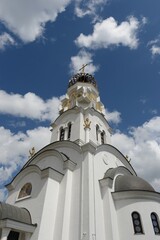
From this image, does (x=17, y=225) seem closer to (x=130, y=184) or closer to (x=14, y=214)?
(x=14, y=214)

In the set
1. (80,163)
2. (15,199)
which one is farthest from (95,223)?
(15,199)

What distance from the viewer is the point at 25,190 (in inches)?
485

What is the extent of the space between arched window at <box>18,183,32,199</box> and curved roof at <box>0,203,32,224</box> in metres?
1.43

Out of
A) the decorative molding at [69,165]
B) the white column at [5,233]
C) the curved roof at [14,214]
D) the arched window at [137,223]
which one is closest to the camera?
the white column at [5,233]

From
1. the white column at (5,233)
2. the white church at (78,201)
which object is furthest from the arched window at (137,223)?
the white column at (5,233)

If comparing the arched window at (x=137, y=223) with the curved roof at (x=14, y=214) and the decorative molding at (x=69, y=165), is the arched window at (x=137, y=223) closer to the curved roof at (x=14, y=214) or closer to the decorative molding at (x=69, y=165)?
the decorative molding at (x=69, y=165)

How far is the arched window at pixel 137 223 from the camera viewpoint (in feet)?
34.1

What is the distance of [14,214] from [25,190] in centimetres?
237

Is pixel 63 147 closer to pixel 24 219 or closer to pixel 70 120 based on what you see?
pixel 70 120

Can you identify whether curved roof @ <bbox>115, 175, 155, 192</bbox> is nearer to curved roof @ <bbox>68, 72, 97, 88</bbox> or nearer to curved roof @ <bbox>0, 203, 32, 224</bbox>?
curved roof @ <bbox>0, 203, 32, 224</bbox>

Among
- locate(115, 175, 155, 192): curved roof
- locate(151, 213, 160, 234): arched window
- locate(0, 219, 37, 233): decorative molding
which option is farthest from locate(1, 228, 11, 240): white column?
locate(151, 213, 160, 234): arched window

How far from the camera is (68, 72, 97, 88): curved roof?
22.9 meters

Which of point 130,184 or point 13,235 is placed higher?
point 130,184

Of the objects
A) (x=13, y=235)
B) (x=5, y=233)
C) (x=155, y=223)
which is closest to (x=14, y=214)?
(x=13, y=235)
